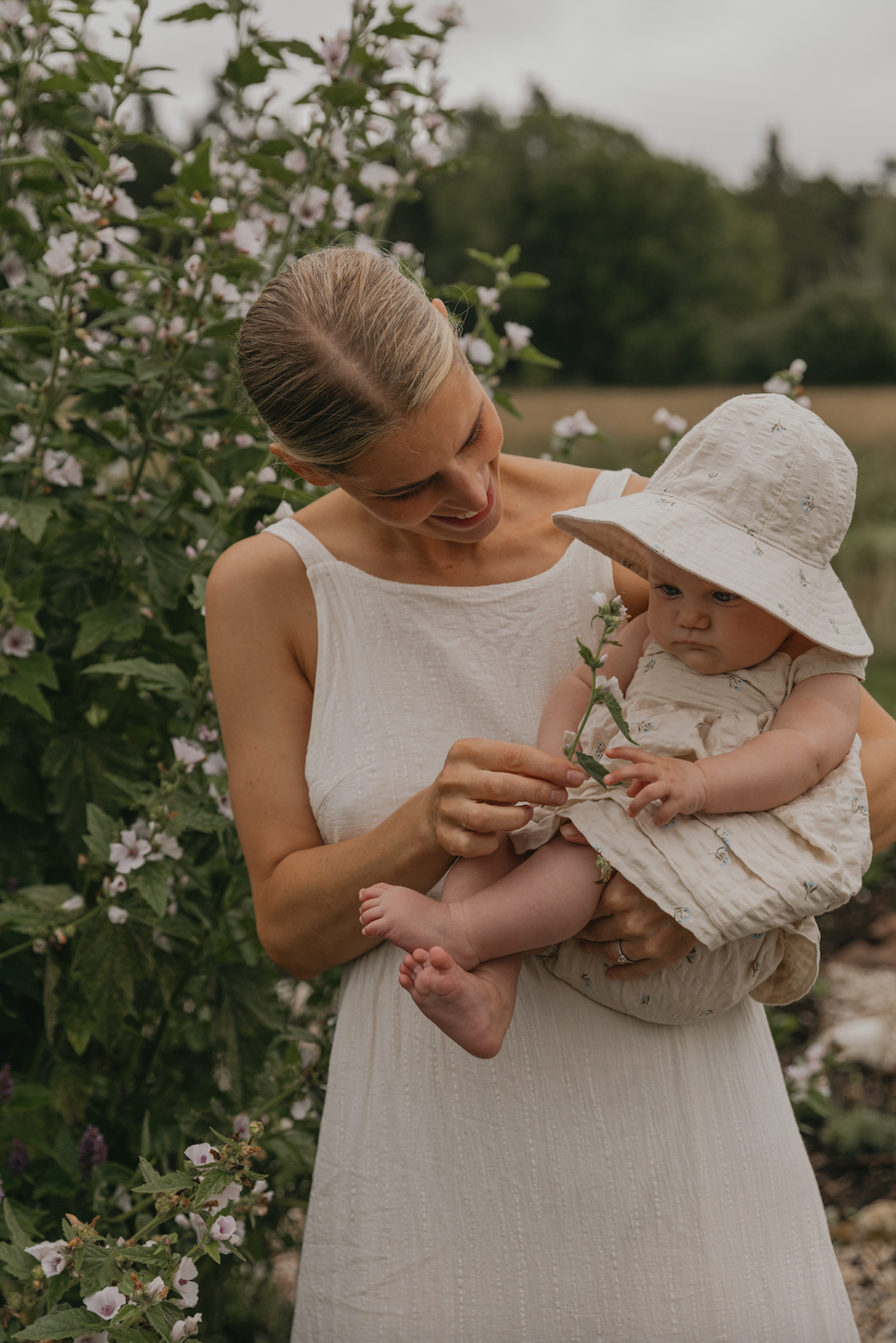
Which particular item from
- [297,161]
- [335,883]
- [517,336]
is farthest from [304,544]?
[297,161]

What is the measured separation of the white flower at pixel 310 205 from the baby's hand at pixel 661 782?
62.4 inches

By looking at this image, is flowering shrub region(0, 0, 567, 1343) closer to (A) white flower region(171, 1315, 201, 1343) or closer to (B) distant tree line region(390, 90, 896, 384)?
(A) white flower region(171, 1315, 201, 1343)

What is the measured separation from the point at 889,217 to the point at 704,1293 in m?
39.9

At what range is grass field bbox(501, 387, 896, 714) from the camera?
816 cm

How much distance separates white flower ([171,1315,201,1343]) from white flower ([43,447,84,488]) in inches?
57.0

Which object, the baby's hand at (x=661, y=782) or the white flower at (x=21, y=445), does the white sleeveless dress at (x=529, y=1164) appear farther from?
the white flower at (x=21, y=445)

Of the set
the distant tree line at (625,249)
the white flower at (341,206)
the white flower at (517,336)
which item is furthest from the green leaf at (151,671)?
the distant tree line at (625,249)

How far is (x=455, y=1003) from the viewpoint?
55.9 inches

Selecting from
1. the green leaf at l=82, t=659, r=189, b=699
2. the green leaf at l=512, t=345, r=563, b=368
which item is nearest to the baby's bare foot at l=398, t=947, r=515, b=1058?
the green leaf at l=82, t=659, r=189, b=699

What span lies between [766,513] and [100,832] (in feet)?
3.79

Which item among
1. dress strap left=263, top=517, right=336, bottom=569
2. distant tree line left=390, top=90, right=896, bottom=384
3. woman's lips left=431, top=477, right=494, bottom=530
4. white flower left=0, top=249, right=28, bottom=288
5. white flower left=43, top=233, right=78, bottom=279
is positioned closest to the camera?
Result: woman's lips left=431, top=477, right=494, bottom=530

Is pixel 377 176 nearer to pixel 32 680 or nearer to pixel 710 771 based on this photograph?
pixel 32 680

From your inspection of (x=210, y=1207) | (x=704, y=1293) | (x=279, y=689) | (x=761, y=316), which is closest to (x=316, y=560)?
(x=279, y=689)

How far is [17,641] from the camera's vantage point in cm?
211
